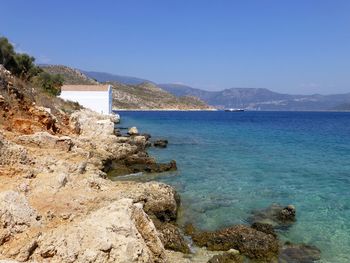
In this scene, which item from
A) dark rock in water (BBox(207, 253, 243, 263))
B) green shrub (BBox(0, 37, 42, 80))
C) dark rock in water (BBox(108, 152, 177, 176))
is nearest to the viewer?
dark rock in water (BBox(207, 253, 243, 263))

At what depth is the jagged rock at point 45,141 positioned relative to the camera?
1629 centimetres

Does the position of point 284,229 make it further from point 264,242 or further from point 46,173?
point 46,173

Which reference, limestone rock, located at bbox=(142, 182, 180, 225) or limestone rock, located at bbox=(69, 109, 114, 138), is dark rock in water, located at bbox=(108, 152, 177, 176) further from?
limestone rock, located at bbox=(142, 182, 180, 225)

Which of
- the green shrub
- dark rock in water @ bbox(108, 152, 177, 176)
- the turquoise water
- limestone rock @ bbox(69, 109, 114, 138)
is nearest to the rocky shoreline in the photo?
the turquoise water

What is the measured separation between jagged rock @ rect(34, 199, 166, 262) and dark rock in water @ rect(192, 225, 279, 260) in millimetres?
3741

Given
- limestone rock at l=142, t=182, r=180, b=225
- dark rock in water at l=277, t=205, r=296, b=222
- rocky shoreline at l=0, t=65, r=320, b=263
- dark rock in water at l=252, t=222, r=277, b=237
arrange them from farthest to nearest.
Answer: dark rock in water at l=277, t=205, r=296, b=222, limestone rock at l=142, t=182, r=180, b=225, dark rock in water at l=252, t=222, r=277, b=237, rocky shoreline at l=0, t=65, r=320, b=263

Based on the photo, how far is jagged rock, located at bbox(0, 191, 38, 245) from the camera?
25.8 feet

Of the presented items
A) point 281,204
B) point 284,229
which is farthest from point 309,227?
Result: point 281,204

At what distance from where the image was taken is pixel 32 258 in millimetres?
7402

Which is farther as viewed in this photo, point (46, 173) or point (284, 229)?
point (284, 229)

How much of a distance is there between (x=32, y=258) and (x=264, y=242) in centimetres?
728

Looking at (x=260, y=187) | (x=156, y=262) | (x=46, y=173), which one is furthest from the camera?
(x=260, y=187)

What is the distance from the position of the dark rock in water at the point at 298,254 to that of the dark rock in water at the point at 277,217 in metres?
1.89

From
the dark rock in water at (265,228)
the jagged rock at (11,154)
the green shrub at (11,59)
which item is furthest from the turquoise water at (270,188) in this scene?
→ the green shrub at (11,59)
